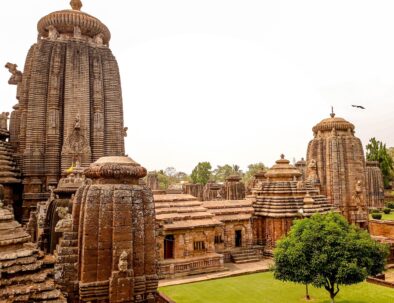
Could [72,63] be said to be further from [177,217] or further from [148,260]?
[148,260]

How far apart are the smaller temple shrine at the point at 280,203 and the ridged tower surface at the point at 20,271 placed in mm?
19689

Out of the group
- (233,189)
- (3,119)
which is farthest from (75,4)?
(233,189)

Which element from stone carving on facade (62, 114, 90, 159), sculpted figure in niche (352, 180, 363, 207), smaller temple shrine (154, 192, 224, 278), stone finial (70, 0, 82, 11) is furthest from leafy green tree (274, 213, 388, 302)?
stone finial (70, 0, 82, 11)

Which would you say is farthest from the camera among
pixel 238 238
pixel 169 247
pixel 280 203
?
pixel 238 238

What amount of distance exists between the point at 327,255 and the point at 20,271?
10.8m

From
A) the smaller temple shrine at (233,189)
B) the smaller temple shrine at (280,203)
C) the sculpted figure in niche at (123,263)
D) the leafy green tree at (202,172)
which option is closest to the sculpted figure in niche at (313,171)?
the smaller temple shrine at (280,203)

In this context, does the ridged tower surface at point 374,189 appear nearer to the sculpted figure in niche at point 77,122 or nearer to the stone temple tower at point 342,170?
the stone temple tower at point 342,170

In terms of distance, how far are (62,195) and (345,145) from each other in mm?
28273

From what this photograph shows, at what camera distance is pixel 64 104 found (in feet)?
80.7

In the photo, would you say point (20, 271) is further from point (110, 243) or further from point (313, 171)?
point (313, 171)

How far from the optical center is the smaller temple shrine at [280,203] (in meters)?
25.2

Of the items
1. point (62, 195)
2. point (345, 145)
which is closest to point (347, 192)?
point (345, 145)

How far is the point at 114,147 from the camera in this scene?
1001 inches

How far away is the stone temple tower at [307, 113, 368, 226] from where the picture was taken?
1315 inches
